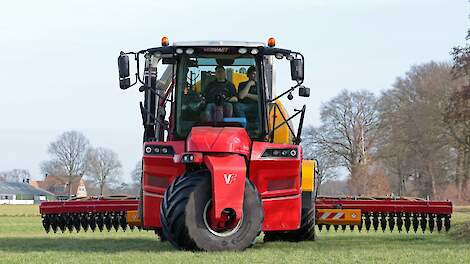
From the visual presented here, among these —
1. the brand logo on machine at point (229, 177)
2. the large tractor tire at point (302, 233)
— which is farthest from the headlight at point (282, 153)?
the large tractor tire at point (302, 233)

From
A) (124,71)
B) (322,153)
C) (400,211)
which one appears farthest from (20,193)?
(124,71)

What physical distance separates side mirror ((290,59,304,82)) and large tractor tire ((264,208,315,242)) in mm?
2727

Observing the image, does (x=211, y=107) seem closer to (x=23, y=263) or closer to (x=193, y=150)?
(x=193, y=150)

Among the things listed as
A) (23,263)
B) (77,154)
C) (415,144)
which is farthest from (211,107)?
(77,154)

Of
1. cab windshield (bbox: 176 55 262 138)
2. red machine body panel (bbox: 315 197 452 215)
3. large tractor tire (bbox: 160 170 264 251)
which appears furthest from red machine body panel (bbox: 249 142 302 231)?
red machine body panel (bbox: 315 197 452 215)

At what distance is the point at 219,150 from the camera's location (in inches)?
481

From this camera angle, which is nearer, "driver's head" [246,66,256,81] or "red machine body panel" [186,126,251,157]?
"red machine body panel" [186,126,251,157]

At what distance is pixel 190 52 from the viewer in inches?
542

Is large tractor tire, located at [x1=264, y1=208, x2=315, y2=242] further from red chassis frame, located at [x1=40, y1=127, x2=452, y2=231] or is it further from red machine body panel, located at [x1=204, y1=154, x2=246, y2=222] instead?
red machine body panel, located at [x1=204, y1=154, x2=246, y2=222]

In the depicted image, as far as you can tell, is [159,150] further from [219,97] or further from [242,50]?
[242,50]

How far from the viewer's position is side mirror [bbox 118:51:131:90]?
A: 13414 millimetres

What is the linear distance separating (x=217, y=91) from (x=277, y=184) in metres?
1.83

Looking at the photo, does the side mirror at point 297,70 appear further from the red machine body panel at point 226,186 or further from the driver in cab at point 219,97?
the red machine body panel at point 226,186

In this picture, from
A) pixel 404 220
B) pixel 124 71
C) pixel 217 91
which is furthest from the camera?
pixel 404 220
